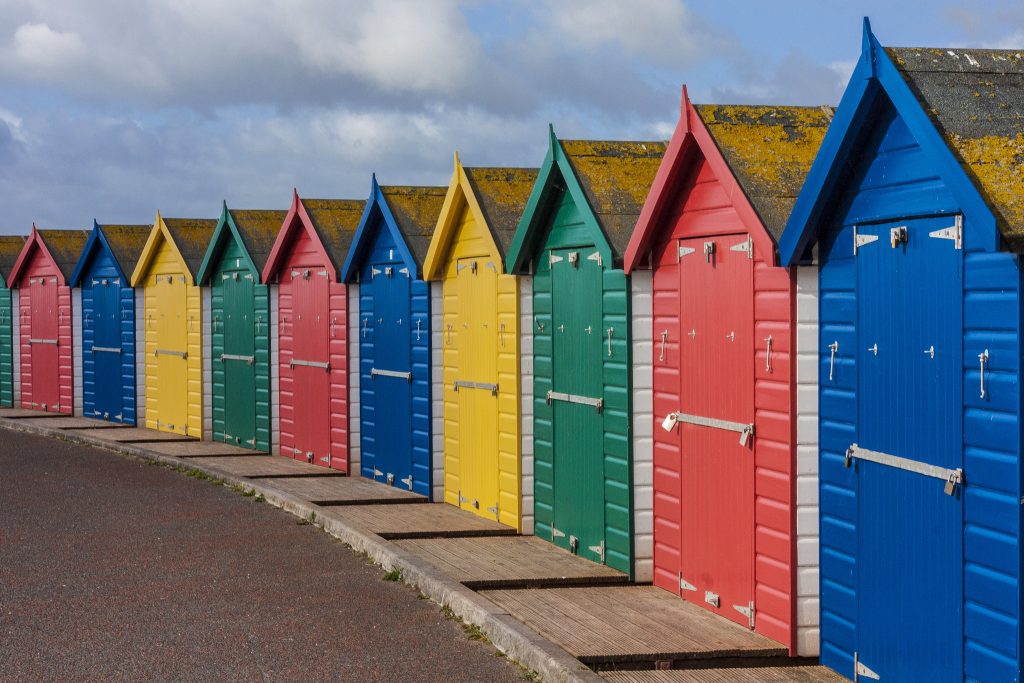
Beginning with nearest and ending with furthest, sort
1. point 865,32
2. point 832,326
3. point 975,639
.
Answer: point 975,639
point 865,32
point 832,326

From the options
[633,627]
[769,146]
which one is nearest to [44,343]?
[633,627]

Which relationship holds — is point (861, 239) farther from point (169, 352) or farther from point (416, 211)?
point (169, 352)

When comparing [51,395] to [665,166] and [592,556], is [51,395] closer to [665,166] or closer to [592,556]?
[592,556]

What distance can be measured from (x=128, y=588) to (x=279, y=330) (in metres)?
8.59

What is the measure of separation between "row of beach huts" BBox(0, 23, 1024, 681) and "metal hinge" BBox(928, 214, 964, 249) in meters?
0.01

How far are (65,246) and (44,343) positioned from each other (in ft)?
6.55

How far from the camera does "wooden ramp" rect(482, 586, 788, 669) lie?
25.3 ft

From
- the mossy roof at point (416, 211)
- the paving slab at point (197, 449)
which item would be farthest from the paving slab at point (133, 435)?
the mossy roof at point (416, 211)

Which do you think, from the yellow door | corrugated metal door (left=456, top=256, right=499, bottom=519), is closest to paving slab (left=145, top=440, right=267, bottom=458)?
the yellow door

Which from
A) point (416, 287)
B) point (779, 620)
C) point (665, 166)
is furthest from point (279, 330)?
point (779, 620)

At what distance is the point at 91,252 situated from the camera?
24.3 meters

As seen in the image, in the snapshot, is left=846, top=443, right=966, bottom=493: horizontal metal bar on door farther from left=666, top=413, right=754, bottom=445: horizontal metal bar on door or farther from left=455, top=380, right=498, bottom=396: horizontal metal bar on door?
left=455, top=380, right=498, bottom=396: horizontal metal bar on door

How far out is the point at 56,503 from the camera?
47.5 ft

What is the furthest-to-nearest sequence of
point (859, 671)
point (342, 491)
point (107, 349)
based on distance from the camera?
1. point (107, 349)
2. point (342, 491)
3. point (859, 671)
